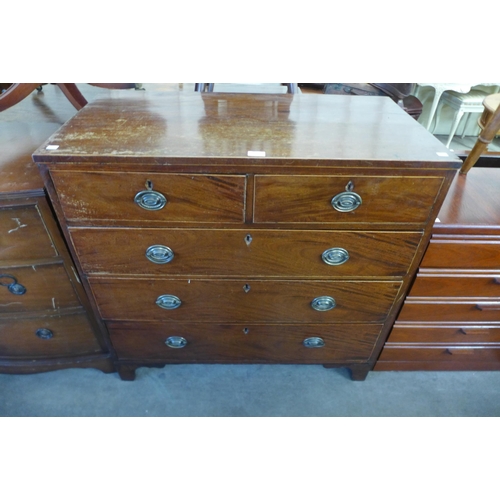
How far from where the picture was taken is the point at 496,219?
1077 millimetres

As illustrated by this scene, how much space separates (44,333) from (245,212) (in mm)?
942

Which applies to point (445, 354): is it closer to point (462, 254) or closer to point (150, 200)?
point (462, 254)

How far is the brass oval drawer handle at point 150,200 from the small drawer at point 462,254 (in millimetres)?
811

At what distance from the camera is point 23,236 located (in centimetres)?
102

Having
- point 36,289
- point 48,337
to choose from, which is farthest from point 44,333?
point 36,289

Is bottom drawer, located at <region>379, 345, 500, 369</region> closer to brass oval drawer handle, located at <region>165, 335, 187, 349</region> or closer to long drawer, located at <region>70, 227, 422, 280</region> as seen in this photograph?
long drawer, located at <region>70, 227, 422, 280</region>

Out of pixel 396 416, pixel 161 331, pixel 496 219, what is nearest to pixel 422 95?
pixel 496 219

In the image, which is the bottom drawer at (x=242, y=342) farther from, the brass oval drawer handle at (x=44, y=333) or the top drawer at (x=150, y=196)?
the top drawer at (x=150, y=196)

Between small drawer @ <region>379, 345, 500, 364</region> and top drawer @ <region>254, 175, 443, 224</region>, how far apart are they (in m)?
0.71

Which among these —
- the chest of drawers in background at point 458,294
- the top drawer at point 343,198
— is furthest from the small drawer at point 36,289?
the chest of drawers in background at point 458,294

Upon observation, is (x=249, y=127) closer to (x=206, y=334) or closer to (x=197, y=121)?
(x=197, y=121)

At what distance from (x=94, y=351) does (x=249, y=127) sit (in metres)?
1.07

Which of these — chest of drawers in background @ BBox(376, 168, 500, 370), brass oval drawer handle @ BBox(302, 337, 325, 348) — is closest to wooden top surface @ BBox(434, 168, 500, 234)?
chest of drawers in background @ BBox(376, 168, 500, 370)

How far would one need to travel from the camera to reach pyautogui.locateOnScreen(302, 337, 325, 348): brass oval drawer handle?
1276 millimetres
